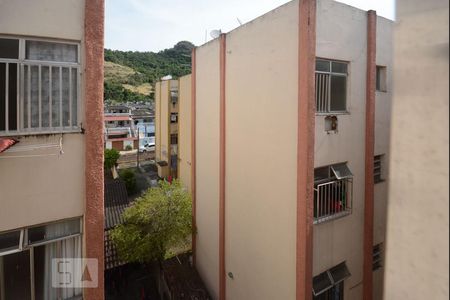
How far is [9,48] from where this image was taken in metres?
4.04

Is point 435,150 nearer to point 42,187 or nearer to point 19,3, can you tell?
point 42,187

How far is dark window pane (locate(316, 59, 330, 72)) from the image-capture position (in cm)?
744

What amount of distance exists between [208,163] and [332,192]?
4.91 metres

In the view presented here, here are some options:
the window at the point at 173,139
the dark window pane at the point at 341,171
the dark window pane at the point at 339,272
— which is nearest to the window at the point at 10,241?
the dark window pane at the point at 341,171

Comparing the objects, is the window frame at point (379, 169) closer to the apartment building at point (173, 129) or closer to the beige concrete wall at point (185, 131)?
the beige concrete wall at point (185, 131)

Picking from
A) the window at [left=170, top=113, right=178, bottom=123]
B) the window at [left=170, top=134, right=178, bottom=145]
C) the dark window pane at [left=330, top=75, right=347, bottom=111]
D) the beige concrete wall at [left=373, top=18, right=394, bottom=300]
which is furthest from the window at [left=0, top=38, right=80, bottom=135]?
the window at [left=170, top=134, right=178, bottom=145]

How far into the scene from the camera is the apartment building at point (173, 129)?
22625 millimetres

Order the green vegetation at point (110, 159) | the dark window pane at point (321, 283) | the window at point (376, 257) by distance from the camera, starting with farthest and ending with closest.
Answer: the green vegetation at point (110, 159), the window at point (376, 257), the dark window pane at point (321, 283)

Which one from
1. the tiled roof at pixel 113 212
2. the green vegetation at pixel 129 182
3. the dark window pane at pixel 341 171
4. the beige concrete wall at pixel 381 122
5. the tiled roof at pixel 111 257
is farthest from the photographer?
the green vegetation at pixel 129 182

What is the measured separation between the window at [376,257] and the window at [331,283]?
148cm

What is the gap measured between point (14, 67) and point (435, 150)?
492 cm

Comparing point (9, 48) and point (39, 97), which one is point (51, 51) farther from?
point (39, 97)

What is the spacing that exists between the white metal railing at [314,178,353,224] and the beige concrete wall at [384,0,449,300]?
6.16m

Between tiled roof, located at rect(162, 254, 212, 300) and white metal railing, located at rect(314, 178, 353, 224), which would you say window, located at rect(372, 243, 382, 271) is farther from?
tiled roof, located at rect(162, 254, 212, 300)
